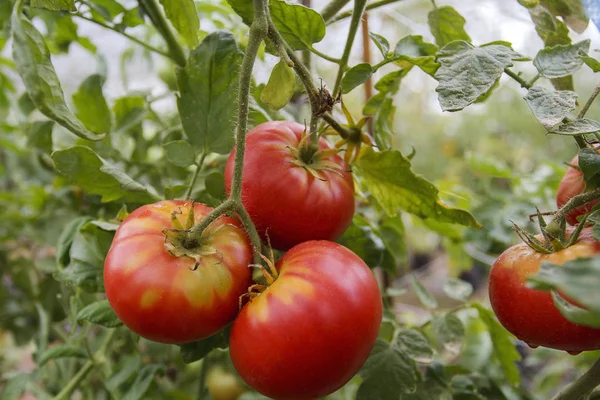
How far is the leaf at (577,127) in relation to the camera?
35 cm

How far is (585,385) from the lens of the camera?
42cm

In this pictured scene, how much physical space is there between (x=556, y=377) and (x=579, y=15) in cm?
81

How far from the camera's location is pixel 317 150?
17.4 inches

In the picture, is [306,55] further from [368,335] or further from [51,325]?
[51,325]

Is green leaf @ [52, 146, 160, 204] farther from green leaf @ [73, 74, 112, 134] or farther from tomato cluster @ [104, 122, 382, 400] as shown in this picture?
green leaf @ [73, 74, 112, 134]

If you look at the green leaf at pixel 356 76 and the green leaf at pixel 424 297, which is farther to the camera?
the green leaf at pixel 424 297

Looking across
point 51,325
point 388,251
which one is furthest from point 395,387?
point 51,325

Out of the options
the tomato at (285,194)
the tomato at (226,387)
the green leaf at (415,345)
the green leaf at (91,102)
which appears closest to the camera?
the tomato at (285,194)

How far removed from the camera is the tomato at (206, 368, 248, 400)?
98 centimetres

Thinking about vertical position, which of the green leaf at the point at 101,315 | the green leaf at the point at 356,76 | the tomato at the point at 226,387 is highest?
the green leaf at the point at 356,76

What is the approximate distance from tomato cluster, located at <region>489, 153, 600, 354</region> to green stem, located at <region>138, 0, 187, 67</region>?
1.42ft

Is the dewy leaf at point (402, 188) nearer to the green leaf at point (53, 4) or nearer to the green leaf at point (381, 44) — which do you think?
the green leaf at point (381, 44)

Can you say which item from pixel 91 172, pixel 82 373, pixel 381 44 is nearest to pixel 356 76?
pixel 381 44

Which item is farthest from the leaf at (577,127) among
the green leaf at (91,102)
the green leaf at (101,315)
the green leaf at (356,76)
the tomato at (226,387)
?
the tomato at (226,387)
